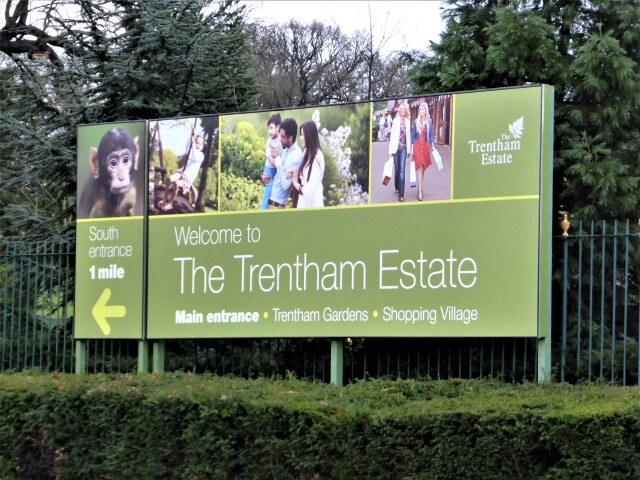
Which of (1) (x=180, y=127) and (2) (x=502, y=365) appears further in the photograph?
(1) (x=180, y=127)

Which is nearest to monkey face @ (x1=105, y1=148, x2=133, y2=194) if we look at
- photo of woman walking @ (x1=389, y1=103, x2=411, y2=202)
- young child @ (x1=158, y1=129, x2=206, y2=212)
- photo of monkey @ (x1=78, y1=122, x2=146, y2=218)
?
photo of monkey @ (x1=78, y1=122, x2=146, y2=218)

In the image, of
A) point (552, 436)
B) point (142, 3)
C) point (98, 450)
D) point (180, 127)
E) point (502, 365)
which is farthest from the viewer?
point (142, 3)

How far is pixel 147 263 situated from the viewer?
12.6 metres

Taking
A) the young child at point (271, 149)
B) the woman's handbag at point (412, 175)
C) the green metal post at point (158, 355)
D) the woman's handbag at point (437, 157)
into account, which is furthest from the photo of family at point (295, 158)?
the green metal post at point (158, 355)

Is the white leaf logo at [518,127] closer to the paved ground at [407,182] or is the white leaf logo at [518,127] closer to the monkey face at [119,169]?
the paved ground at [407,182]

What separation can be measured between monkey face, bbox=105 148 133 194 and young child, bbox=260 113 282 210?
1935 mm

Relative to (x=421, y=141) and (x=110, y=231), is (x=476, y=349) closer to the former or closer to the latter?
(x=421, y=141)

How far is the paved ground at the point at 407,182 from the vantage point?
1085 centimetres

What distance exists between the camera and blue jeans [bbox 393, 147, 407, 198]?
11.1 meters

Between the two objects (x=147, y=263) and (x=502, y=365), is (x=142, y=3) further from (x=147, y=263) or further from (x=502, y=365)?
(x=502, y=365)

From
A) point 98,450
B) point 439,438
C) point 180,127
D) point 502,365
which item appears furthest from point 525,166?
point 98,450

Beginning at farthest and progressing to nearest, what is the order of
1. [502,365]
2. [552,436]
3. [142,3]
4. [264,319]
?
[142,3]
[264,319]
[502,365]
[552,436]

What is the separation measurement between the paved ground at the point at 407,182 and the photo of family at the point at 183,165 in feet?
6.79

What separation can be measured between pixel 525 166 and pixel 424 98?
139 centimetres
